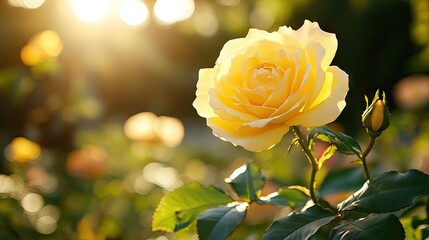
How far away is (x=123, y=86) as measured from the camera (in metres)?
6.63

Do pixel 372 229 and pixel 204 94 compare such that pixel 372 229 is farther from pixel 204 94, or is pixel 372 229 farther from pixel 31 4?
pixel 31 4

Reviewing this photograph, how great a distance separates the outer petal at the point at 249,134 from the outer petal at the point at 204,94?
10mm

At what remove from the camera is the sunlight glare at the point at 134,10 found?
1.80 m

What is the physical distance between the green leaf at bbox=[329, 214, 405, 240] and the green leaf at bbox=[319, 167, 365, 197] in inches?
10.8

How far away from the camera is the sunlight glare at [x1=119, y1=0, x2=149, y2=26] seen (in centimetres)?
180

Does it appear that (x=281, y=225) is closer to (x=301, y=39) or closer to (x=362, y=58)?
(x=301, y=39)

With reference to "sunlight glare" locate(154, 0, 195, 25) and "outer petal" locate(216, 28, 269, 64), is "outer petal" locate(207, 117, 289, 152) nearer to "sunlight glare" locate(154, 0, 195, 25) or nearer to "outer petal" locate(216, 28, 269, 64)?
"outer petal" locate(216, 28, 269, 64)

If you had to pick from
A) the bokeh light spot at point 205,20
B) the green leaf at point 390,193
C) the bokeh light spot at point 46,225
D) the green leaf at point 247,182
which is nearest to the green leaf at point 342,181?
the green leaf at point 247,182

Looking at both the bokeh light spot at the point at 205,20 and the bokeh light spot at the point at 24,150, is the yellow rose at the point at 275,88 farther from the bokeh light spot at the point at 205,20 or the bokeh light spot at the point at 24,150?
the bokeh light spot at the point at 205,20

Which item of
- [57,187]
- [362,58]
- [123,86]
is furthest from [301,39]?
[123,86]

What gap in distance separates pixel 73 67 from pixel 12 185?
0.41m

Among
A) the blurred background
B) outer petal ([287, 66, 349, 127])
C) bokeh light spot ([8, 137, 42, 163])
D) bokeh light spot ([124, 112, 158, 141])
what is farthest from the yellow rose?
bokeh light spot ([124, 112, 158, 141])

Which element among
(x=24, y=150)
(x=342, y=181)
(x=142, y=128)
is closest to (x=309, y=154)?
(x=342, y=181)

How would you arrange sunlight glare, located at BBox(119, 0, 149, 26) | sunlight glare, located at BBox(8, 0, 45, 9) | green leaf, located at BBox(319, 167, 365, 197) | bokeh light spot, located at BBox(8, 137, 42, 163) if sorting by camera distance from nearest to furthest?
green leaf, located at BBox(319, 167, 365, 197) < bokeh light spot, located at BBox(8, 137, 42, 163) < sunlight glare, located at BBox(8, 0, 45, 9) < sunlight glare, located at BBox(119, 0, 149, 26)
